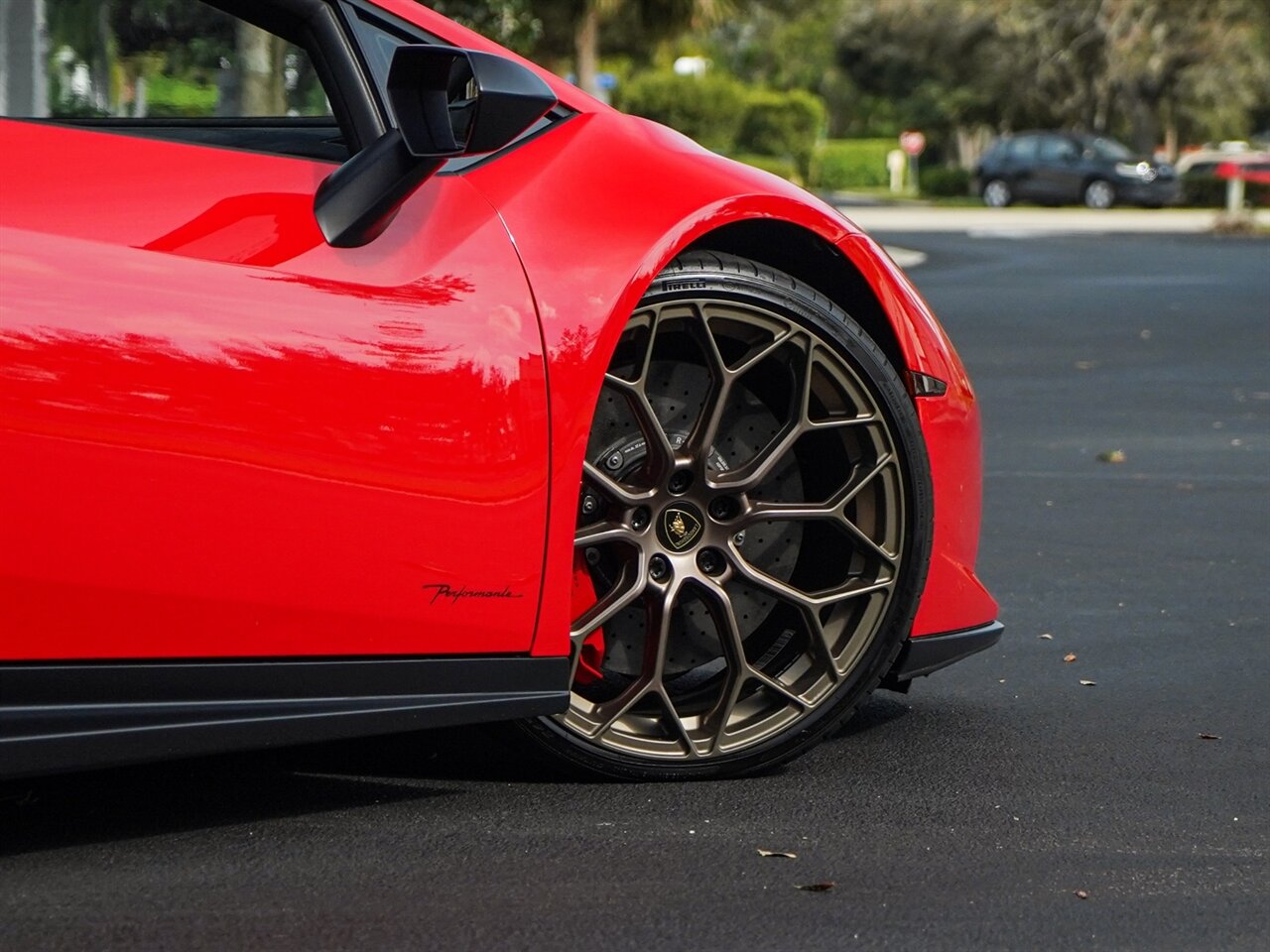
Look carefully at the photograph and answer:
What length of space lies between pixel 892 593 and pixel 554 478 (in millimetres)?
753

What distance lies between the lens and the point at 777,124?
5472 cm

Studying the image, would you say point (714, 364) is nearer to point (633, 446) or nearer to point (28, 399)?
point (633, 446)

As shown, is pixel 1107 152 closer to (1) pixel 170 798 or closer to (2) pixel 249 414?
(1) pixel 170 798

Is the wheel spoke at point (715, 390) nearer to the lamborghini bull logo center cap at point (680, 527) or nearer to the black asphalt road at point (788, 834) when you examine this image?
the lamborghini bull logo center cap at point (680, 527)

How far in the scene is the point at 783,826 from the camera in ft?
10.7

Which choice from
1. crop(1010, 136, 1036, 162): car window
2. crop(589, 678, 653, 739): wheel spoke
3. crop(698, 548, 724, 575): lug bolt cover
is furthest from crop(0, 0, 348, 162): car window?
crop(1010, 136, 1036, 162): car window

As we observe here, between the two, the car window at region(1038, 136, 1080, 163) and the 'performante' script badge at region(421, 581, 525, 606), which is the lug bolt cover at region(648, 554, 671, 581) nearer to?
the 'performante' script badge at region(421, 581, 525, 606)

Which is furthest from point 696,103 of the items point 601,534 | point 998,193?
point 601,534

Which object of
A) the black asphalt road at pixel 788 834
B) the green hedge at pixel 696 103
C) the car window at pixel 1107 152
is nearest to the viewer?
the black asphalt road at pixel 788 834

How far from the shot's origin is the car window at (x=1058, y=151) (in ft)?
129

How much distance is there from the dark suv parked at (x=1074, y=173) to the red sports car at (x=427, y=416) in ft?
120

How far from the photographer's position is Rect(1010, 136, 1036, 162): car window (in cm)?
3984

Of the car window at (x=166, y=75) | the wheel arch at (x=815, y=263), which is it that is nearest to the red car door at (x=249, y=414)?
the car window at (x=166, y=75)

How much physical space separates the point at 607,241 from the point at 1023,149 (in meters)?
38.1
